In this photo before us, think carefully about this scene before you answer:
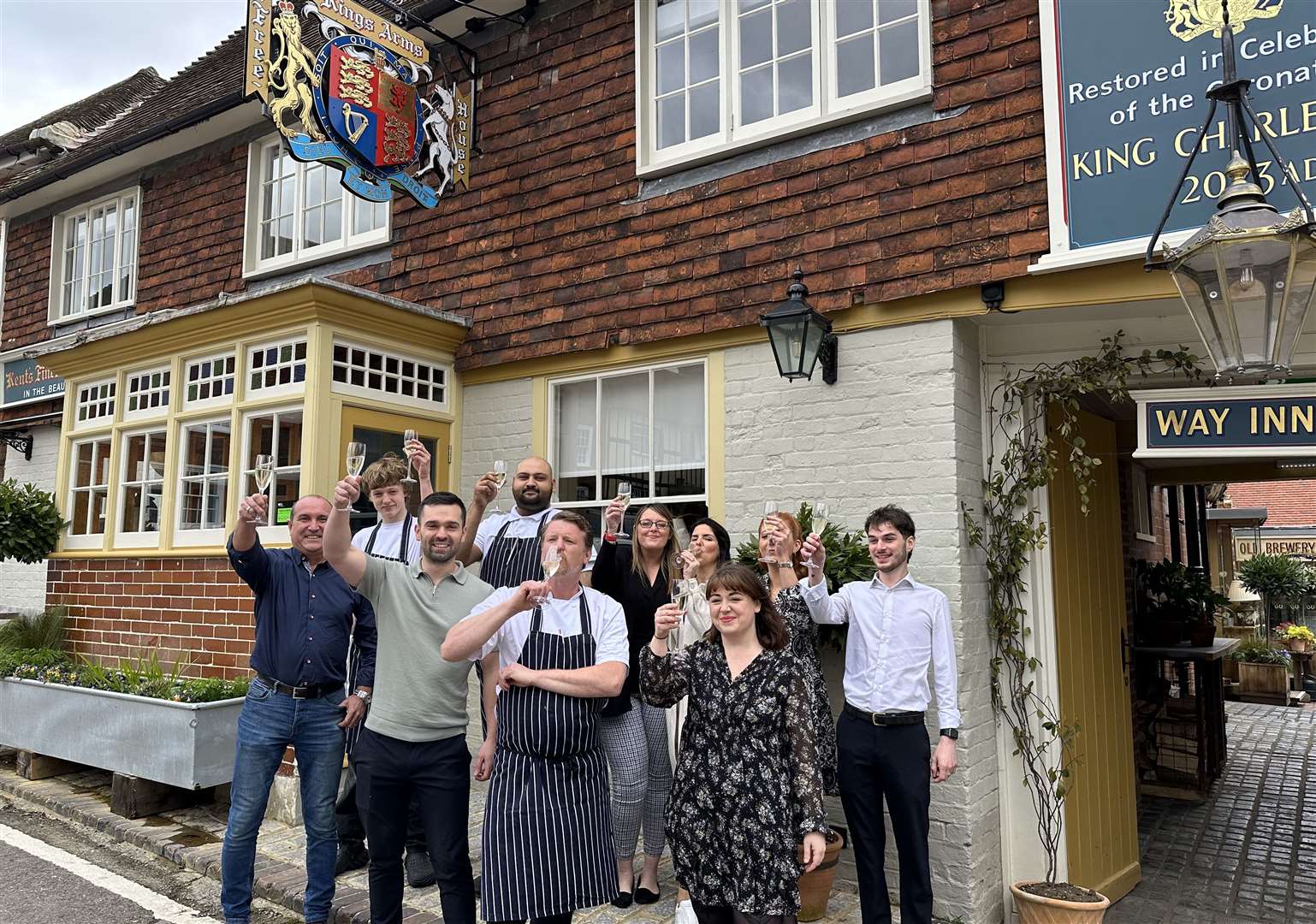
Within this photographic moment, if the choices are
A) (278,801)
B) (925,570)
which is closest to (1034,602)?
(925,570)

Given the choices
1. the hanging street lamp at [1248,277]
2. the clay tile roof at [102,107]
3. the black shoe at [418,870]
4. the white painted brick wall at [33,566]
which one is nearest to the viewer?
the hanging street lamp at [1248,277]

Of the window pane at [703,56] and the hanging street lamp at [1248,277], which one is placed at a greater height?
the window pane at [703,56]

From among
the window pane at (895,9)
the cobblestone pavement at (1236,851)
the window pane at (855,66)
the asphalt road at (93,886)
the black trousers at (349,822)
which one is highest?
the window pane at (895,9)

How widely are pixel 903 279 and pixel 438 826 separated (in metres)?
3.50

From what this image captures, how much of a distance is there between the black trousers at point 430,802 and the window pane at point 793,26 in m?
4.44

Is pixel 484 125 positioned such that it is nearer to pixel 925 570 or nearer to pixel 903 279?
pixel 903 279

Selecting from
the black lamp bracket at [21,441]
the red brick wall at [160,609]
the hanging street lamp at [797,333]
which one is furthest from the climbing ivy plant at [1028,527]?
the black lamp bracket at [21,441]

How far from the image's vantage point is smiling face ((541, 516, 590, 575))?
3.15 metres

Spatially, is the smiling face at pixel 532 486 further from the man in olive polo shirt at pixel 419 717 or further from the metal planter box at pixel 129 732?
the metal planter box at pixel 129 732

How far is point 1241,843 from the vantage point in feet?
20.1

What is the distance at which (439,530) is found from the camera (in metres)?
3.37

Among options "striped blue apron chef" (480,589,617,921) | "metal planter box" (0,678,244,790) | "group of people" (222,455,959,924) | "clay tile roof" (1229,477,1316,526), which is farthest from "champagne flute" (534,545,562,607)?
"clay tile roof" (1229,477,1316,526)

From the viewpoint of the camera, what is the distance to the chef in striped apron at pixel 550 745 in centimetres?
303

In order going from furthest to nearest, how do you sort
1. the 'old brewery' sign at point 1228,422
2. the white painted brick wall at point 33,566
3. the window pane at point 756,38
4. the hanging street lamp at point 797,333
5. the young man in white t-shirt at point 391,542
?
the white painted brick wall at point 33,566
the window pane at point 756,38
the hanging street lamp at point 797,333
the young man in white t-shirt at point 391,542
the 'old brewery' sign at point 1228,422
